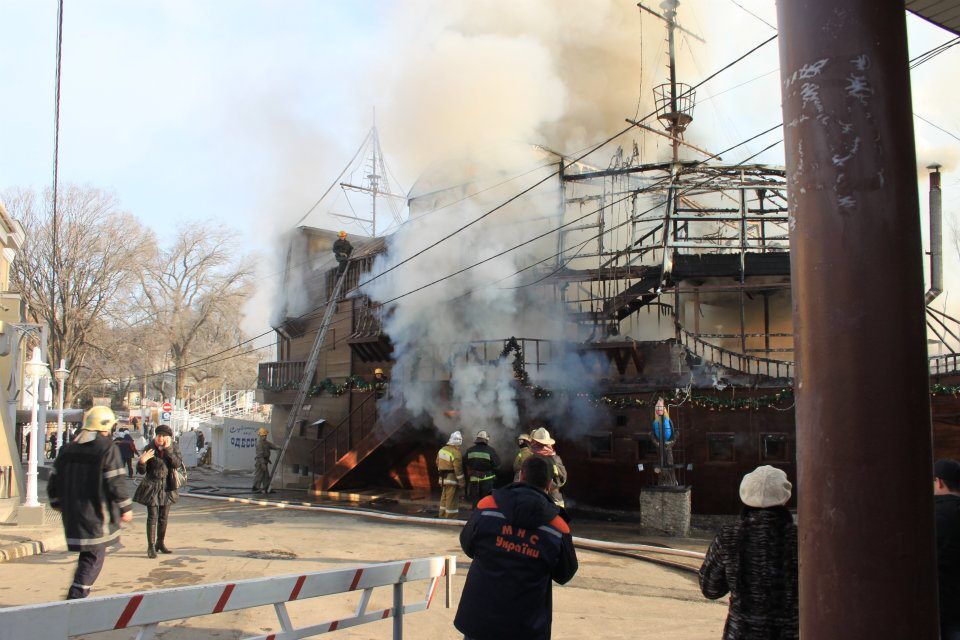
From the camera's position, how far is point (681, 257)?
56.5 ft

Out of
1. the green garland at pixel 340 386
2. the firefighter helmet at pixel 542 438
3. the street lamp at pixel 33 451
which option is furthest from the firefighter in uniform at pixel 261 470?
the firefighter helmet at pixel 542 438

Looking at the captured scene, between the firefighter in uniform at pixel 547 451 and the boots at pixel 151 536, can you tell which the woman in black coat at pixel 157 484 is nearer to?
the boots at pixel 151 536

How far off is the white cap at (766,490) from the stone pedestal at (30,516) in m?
10.3

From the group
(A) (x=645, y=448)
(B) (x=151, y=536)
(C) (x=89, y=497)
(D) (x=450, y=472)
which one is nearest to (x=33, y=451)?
(B) (x=151, y=536)

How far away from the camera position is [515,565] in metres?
3.46

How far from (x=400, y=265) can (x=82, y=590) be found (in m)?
12.9

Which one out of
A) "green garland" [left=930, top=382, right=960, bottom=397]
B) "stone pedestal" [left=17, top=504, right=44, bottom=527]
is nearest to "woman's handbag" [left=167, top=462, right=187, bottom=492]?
"stone pedestal" [left=17, top=504, right=44, bottom=527]

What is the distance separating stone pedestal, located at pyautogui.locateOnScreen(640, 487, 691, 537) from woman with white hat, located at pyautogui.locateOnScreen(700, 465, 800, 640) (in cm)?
865

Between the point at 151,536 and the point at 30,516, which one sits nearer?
the point at 151,536

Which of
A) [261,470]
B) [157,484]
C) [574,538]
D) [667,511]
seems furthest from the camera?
[261,470]

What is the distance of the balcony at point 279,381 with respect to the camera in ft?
80.5

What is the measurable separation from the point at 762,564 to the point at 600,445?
1152 cm

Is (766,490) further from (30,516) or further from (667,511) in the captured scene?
(30,516)

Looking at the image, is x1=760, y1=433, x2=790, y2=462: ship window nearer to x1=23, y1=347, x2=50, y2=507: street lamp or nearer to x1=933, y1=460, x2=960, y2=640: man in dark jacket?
x1=933, y1=460, x2=960, y2=640: man in dark jacket
